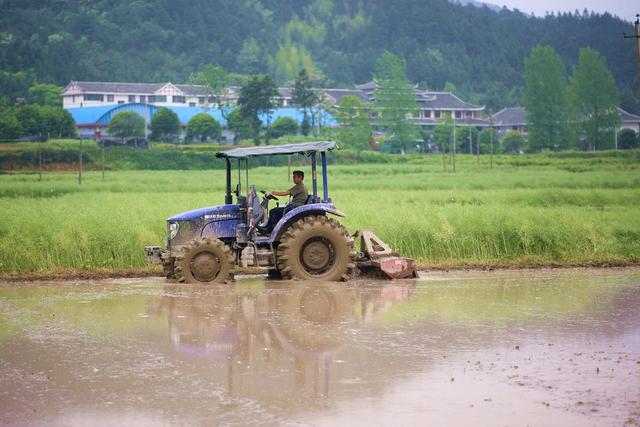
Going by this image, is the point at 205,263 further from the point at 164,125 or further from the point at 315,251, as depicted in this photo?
the point at 164,125

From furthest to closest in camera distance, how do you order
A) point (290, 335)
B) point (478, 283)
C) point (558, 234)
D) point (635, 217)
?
1. point (635, 217)
2. point (558, 234)
3. point (478, 283)
4. point (290, 335)

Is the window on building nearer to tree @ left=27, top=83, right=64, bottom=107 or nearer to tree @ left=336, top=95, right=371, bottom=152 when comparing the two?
tree @ left=27, top=83, right=64, bottom=107

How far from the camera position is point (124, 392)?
338 inches

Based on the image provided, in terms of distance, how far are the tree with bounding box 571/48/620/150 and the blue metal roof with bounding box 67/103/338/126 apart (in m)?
21.9

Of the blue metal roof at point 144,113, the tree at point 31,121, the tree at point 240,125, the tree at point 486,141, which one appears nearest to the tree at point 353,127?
the blue metal roof at point 144,113

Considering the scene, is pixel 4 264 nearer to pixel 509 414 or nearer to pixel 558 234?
pixel 558 234

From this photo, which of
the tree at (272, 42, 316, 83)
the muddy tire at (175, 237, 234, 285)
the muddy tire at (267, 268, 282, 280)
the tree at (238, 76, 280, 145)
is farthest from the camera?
the tree at (272, 42, 316, 83)

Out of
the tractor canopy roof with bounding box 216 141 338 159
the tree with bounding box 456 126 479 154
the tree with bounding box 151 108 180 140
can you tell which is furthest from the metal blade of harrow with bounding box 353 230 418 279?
the tree with bounding box 456 126 479 154

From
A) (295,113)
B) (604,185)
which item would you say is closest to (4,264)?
(604,185)

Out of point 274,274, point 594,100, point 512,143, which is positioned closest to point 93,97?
point 512,143

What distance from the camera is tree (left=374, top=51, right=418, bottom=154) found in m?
90.2

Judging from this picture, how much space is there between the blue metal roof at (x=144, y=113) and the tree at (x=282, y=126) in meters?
2.73

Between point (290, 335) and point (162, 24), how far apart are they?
143741mm

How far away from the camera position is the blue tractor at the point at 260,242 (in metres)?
15.3
